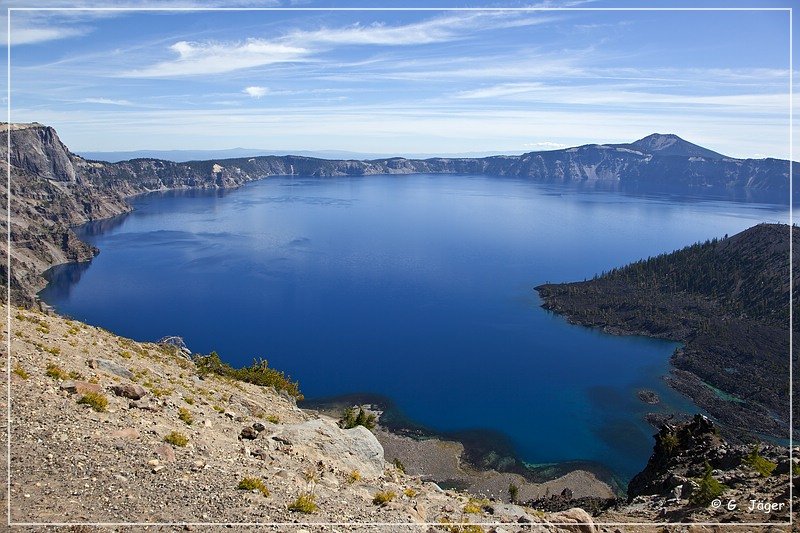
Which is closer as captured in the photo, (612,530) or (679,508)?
(612,530)

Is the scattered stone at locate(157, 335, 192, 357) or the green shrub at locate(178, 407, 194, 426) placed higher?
the green shrub at locate(178, 407, 194, 426)

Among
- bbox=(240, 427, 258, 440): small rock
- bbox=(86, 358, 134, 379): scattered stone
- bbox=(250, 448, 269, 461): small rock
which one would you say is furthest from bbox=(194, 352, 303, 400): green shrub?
bbox=(250, 448, 269, 461): small rock

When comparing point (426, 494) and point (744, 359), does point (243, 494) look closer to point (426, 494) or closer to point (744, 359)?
point (426, 494)

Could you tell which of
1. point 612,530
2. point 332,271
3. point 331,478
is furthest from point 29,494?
point 332,271

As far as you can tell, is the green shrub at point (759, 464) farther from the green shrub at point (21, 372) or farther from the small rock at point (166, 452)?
the green shrub at point (21, 372)

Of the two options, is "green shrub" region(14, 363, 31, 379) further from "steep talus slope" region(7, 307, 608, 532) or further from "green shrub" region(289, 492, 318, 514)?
"green shrub" region(289, 492, 318, 514)

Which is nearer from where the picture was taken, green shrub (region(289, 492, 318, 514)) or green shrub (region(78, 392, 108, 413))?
green shrub (region(289, 492, 318, 514))
